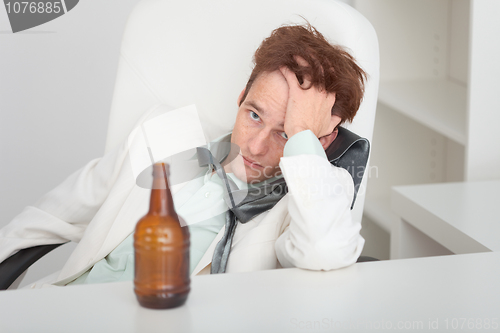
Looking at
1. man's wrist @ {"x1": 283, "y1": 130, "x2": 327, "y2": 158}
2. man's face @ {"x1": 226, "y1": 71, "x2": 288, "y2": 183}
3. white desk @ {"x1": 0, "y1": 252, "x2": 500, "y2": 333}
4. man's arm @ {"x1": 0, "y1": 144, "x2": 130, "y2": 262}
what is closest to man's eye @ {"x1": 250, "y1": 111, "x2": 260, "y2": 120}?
man's face @ {"x1": 226, "y1": 71, "x2": 288, "y2": 183}

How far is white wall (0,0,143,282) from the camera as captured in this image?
1.96 m

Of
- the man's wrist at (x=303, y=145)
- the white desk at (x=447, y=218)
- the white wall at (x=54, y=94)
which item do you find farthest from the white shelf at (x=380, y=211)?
the white wall at (x=54, y=94)

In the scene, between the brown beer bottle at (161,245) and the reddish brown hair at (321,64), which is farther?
the reddish brown hair at (321,64)

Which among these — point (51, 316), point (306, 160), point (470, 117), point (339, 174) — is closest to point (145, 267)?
point (51, 316)

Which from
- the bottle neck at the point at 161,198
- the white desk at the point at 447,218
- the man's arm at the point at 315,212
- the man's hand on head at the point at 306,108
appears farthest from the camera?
the white desk at the point at 447,218

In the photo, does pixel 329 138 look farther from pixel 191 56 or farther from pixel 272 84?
pixel 191 56

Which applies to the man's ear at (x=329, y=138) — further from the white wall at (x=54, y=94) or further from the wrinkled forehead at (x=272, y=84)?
the white wall at (x=54, y=94)

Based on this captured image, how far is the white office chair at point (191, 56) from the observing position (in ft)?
4.12

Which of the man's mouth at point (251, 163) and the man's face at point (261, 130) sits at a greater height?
the man's face at point (261, 130)

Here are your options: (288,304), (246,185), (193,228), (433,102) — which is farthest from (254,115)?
(433,102)

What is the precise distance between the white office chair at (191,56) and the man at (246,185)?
85 millimetres

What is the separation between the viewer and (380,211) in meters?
1.92

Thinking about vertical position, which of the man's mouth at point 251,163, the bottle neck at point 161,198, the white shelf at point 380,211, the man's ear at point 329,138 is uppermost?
the bottle neck at point 161,198

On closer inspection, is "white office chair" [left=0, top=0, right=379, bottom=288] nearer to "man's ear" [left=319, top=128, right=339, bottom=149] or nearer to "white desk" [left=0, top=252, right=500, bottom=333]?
"man's ear" [left=319, top=128, right=339, bottom=149]
